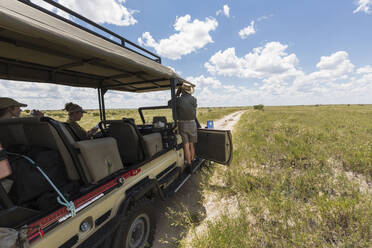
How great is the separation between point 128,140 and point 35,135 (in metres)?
1.13

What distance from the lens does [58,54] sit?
Answer: 2.38 meters

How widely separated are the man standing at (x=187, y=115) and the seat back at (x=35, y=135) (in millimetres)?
2088

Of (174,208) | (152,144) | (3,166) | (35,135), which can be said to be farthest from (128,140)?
(174,208)

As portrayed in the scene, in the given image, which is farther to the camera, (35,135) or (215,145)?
(215,145)

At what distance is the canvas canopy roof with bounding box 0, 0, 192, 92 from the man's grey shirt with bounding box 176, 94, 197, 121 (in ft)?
1.37

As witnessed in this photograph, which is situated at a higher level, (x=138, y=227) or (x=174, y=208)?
(x=138, y=227)

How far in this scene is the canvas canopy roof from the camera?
1.09 metres

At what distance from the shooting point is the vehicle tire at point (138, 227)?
177 cm

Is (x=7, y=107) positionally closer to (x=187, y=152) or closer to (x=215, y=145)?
(x=187, y=152)

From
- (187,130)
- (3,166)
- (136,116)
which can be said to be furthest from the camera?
(136,116)

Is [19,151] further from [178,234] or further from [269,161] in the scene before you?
[269,161]

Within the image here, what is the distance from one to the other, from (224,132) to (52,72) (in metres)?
3.86

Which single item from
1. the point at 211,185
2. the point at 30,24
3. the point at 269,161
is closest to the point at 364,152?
the point at 269,161

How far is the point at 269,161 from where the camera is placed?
4285 mm
